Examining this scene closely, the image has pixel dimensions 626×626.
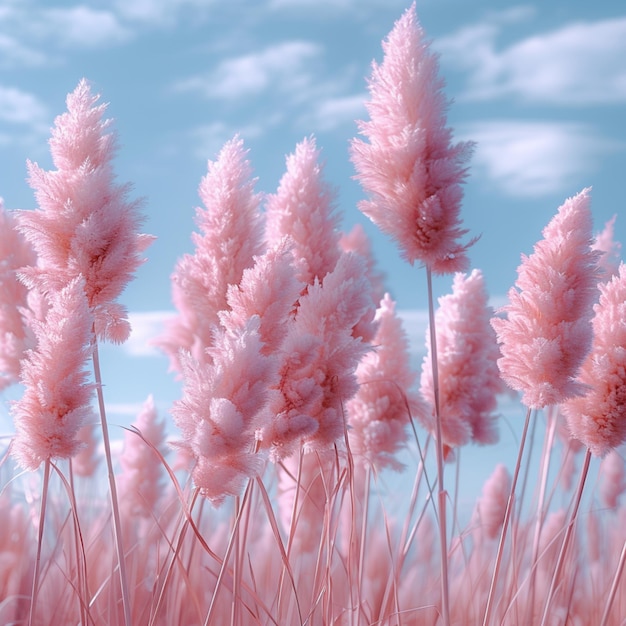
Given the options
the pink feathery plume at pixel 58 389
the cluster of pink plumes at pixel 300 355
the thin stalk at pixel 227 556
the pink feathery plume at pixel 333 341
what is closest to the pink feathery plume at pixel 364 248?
the cluster of pink plumes at pixel 300 355

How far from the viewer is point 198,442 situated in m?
1.90

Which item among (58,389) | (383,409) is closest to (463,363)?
(383,409)

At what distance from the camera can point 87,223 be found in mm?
2279

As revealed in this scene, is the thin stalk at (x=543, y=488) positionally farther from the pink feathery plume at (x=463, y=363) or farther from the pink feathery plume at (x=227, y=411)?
the pink feathery plume at (x=227, y=411)

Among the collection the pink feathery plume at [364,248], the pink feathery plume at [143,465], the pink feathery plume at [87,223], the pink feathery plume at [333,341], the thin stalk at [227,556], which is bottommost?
the thin stalk at [227,556]

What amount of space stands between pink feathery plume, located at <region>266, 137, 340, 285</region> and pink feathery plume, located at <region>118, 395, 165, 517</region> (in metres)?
1.67

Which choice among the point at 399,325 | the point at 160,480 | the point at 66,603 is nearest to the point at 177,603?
the point at 66,603

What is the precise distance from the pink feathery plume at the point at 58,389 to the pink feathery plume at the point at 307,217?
98 centimetres

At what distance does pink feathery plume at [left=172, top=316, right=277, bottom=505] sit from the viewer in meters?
1.90

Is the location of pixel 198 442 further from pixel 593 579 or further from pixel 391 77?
pixel 593 579

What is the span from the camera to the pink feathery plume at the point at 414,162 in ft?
8.60

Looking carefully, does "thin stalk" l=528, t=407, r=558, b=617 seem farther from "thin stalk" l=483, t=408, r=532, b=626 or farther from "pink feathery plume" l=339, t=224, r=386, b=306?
"pink feathery plume" l=339, t=224, r=386, b=306

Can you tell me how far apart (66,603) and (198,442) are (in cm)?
161

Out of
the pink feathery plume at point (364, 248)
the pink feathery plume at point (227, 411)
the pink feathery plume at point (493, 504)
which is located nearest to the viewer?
the pink feathery plume at point (227, 411)
